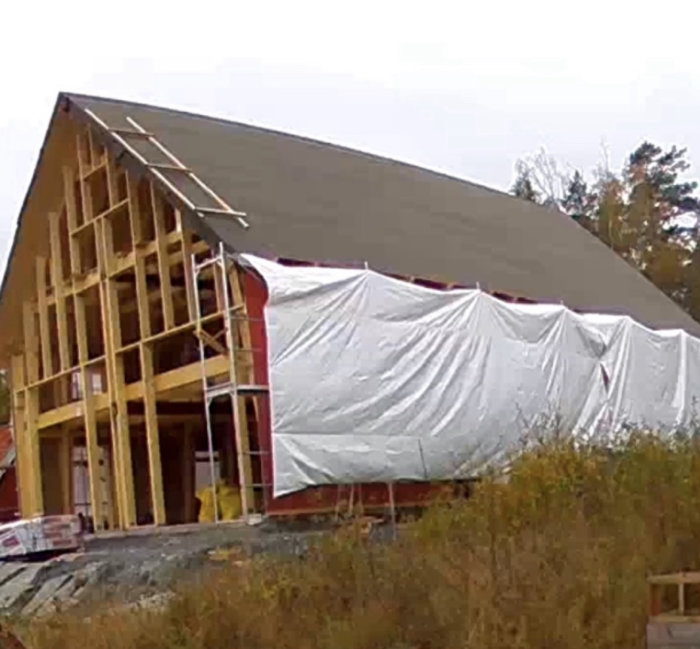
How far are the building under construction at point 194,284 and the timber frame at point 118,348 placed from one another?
0.03m

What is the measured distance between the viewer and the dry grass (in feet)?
20.2

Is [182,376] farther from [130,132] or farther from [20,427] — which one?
[20,427]


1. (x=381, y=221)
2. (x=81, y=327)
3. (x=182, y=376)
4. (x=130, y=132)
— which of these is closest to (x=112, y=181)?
(x=130, y=132)

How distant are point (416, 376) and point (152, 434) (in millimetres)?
3342

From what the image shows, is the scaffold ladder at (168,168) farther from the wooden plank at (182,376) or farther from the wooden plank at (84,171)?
the wooden plank at (182,376)

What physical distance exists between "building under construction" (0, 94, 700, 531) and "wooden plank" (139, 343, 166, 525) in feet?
0.10

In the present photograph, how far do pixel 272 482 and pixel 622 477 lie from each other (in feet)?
17.1

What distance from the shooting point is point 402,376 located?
14.0 m

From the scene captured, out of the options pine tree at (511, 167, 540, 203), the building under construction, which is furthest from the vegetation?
the building under construction

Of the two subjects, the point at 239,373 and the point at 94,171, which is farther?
the point at 94,171

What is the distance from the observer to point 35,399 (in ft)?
62.1

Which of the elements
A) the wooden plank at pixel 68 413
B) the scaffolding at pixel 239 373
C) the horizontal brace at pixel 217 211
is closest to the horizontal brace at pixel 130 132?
the horizontal brace at pixel 217 211

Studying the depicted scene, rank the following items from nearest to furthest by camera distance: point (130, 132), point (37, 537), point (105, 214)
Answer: point (37, 537), point (130, 132), point (105, 214)

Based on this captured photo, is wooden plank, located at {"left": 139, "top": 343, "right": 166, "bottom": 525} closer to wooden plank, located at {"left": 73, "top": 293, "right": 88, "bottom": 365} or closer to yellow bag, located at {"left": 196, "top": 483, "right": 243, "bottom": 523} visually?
yellow bag, located at {"left": 196, "top": 483, "right": 243, "bottom": 523}
